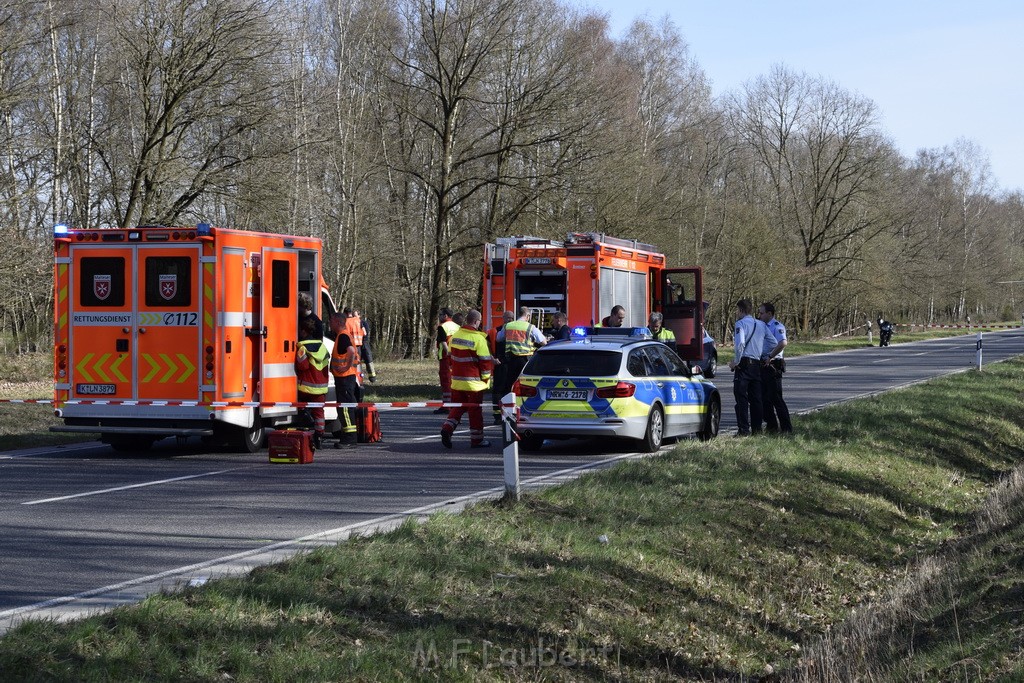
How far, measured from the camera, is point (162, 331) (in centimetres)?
1592

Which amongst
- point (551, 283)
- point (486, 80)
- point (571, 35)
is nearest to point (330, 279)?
point (486, 80)

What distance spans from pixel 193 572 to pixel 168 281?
26.4 feet

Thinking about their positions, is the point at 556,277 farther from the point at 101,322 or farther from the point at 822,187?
the point at 822,187

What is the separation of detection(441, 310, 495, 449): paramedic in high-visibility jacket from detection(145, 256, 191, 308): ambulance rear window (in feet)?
11.8

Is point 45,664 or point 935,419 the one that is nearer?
point 45,664

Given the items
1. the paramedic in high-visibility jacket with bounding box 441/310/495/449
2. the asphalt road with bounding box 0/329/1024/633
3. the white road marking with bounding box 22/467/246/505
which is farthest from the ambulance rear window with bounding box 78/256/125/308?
the paramedic in high-visibility jacket with bounding box 441/310/495/449

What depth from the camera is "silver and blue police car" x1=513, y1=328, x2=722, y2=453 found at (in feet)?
52.2

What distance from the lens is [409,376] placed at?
105 feet

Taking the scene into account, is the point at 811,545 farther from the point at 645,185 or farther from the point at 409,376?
the point at 645,185

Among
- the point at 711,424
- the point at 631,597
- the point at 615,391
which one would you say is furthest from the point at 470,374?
the point at 631,597

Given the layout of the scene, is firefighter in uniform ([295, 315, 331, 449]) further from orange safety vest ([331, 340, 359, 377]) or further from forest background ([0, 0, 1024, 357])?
forest background ([0, 0, 1024, 357])

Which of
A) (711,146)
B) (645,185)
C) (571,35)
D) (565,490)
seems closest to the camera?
(565,490)

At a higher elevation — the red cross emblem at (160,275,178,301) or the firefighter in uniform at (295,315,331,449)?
the red cross emblem at (160,275,178,301)

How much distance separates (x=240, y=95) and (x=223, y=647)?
25593mm
